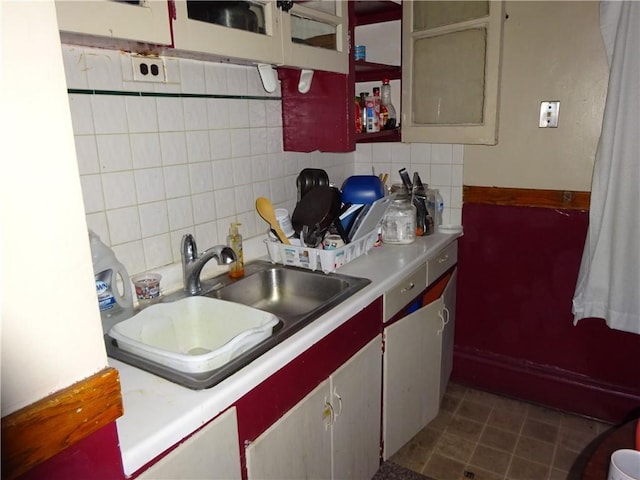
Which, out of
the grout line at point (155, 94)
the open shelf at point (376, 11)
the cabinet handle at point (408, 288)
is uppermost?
the open shelf at point (376, 11)

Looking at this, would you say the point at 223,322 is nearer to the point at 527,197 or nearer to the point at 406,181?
the point at 406,181

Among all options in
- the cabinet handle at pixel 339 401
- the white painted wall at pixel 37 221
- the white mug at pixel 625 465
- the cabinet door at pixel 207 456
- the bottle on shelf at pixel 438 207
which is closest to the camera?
the white painted wall at pixel 37 221

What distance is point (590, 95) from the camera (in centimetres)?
186

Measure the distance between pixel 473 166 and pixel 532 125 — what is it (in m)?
0.29

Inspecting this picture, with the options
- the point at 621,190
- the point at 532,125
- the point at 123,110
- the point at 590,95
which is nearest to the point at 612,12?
the point at 590,95

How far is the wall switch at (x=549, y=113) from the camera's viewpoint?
6.34 ft

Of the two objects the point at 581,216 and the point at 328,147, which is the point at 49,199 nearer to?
the point at 328,147

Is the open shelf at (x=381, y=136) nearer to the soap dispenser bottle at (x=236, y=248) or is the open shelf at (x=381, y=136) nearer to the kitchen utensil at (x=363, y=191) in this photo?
the kitchen utensil at (x=363, y=191)

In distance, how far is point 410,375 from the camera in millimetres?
1812

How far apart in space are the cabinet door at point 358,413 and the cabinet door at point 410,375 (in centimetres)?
6

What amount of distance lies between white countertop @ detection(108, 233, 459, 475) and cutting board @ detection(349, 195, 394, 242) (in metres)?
0.44

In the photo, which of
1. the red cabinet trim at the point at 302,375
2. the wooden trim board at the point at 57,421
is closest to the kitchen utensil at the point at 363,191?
the red cabinet trim at the point at 302,375

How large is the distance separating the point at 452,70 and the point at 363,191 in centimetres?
59

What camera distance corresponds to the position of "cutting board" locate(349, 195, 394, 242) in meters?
1.75
